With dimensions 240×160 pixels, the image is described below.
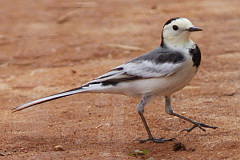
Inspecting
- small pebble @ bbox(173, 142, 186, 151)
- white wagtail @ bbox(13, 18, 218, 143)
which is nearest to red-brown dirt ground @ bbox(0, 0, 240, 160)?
small pebble @ bbox(173, 142, 186, 151)

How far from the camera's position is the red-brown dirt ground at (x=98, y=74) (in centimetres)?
668

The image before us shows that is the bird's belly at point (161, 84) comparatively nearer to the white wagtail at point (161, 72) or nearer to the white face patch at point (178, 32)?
the white wagtail at point (161, 72)

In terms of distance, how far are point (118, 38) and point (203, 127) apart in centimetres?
480

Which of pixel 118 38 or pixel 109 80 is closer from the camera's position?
pixel 109 80

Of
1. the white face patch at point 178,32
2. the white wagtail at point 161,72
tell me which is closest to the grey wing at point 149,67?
the white wagtail at point 161,72

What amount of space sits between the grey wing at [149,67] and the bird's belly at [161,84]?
6cm

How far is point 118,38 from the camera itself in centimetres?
1161

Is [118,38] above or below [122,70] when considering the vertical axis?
below

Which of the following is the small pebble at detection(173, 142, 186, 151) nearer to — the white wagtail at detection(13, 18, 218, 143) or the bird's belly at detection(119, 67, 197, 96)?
the white wagtail at detection(13, 18, 218, 143)

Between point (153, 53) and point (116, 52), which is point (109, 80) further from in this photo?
point (116, 52)

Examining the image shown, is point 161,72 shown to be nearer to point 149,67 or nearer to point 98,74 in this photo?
point 149,67

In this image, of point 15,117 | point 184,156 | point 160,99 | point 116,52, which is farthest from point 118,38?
point 184,156

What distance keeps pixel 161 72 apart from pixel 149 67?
19 cm

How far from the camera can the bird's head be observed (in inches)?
268
